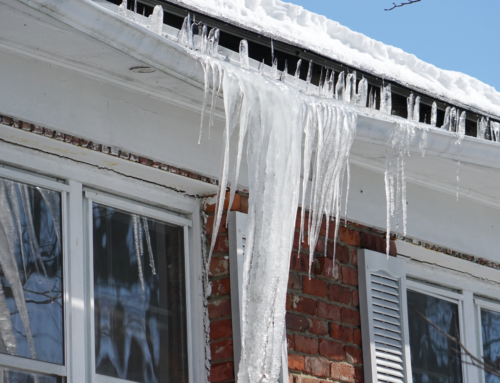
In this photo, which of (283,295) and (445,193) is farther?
(445,193)

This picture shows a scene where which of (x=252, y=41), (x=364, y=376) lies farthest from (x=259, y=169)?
(x=364, y=376)

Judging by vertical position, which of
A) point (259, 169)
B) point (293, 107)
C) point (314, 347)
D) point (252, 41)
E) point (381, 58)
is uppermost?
point (381, 58)

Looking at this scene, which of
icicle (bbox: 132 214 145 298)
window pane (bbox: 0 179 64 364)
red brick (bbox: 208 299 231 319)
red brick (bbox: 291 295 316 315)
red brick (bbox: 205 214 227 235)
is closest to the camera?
window pane (bbox: 0 179 64 364)

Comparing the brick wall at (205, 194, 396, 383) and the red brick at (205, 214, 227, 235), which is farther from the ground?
the red brick at (205, 214, 227, 235)

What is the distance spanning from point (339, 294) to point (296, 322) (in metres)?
0.33

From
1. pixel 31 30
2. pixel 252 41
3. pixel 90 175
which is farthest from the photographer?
Result: pixel 252 41

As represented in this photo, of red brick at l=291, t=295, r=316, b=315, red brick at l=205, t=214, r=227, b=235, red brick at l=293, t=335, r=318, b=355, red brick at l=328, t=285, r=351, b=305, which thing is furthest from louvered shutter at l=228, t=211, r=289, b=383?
red brick at l=328, t=285, r=351, b=305

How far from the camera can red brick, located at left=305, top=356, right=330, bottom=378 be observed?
4.00 meters

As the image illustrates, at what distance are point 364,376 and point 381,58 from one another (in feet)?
6.04

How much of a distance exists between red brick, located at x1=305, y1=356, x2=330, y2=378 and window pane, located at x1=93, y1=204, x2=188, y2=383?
558mm

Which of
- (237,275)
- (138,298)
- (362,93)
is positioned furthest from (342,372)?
(362,93)

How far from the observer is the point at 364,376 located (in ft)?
13.9

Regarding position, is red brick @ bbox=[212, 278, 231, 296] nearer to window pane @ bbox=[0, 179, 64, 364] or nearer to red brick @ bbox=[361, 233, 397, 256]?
window pane @ bbox=[0, 179, 64, 364]

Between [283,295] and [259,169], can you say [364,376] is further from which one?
[259,169]
